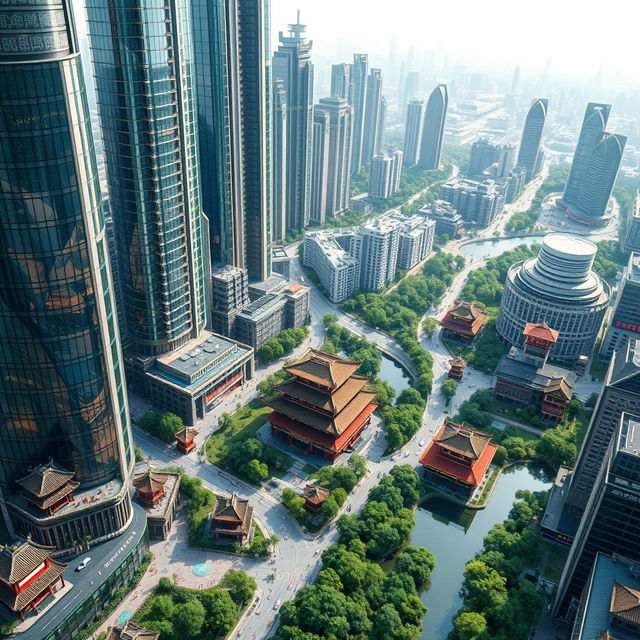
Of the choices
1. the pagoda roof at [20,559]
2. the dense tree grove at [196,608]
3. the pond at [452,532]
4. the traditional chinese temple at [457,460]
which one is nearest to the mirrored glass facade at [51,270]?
the pagoda roof at [20,559]

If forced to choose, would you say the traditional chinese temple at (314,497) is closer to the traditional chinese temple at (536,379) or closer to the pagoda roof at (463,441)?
the pagoda roof at (463,441)

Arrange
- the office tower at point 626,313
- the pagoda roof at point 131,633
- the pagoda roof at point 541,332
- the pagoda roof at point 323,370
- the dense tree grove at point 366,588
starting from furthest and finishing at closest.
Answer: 1. the office tower at point 626,313
2. the pagoda roof at point 541,332
3. the pagoda roof at point 323,370
4. the dense tree grove at point 366,588
5. the pagoda roof at point 131,633

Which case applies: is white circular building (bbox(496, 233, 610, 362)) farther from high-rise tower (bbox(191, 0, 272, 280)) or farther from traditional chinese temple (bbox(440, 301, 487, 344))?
high-rise tower (bbox(191, 0, 272, 280))

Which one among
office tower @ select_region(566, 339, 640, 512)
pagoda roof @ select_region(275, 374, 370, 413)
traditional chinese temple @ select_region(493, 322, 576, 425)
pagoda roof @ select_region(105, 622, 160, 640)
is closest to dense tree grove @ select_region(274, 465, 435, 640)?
pagoda roof @ select_region(105, 622, 160, 640)

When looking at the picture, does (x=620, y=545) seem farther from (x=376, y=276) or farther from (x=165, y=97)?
(x=376, y=276)

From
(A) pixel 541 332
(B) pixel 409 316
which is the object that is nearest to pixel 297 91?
(B) pixel 409 316

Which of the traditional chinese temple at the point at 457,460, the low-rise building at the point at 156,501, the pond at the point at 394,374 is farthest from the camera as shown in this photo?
the pond at the point at 394,374
